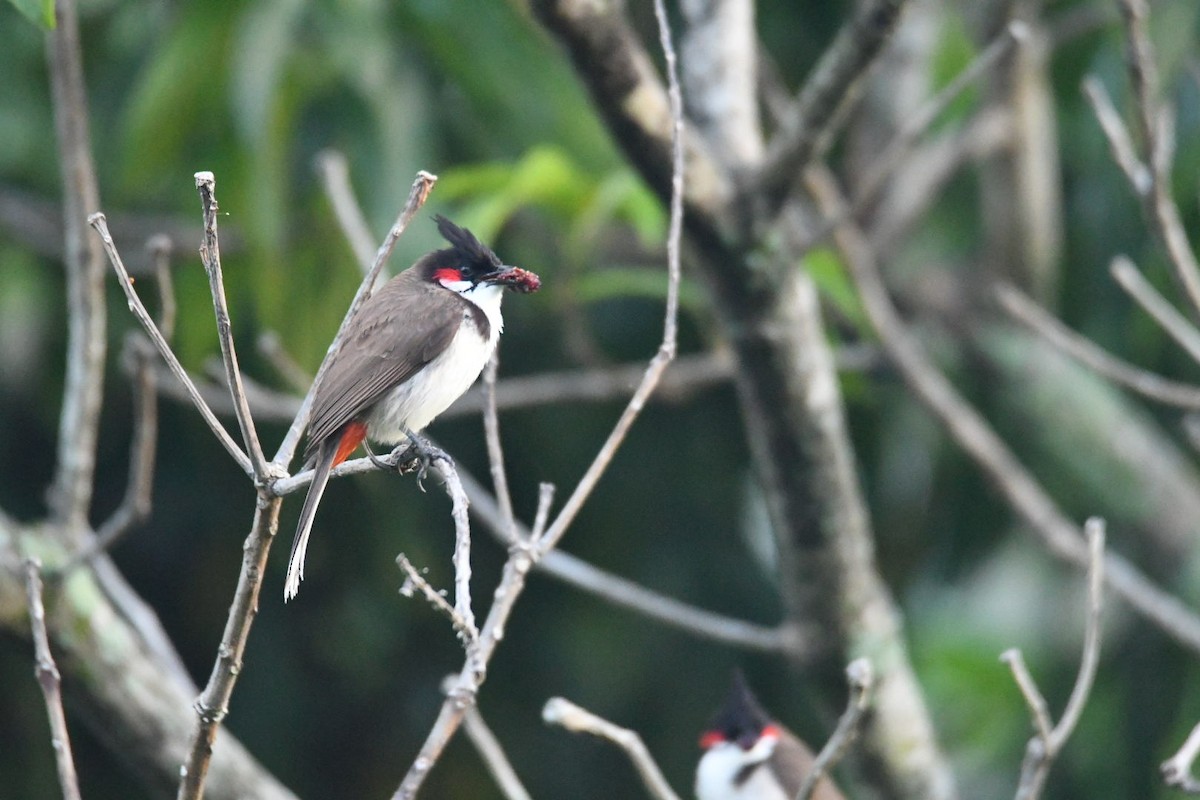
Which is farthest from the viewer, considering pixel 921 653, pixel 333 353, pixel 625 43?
pixel 921 653

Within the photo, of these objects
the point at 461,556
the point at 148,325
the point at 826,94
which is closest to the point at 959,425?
the point at 826,94

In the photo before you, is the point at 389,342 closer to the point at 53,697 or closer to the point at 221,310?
the point at 53,697

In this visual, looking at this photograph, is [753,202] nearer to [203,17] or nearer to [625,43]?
[625,43]

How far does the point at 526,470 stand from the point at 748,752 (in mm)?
1189

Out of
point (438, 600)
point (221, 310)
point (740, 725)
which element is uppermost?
point (221, 310)

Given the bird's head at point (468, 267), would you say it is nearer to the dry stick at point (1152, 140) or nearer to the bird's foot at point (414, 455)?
the bird's foot at point (414, 455)

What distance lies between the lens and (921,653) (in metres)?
4.88

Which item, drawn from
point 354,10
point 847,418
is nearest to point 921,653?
point 847,418

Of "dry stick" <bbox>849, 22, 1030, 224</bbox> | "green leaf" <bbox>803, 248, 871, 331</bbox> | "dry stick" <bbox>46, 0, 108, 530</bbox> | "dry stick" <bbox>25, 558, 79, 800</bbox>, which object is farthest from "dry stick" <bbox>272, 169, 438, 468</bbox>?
"green leaf" <bbox>803, 248, 871, 331</bbox>

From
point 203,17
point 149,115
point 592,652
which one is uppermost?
point 203,17

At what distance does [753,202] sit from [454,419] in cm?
226

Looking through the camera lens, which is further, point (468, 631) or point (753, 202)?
point (753, 202)

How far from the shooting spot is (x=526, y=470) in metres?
5.13

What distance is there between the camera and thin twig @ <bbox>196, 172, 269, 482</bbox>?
1.57 m
